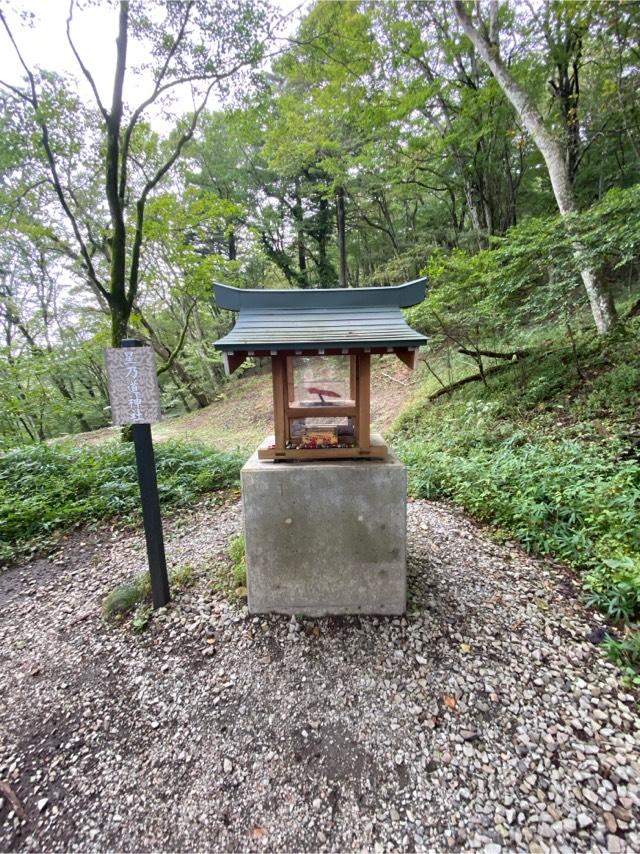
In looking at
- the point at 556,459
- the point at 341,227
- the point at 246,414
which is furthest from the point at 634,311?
the point at 246,414

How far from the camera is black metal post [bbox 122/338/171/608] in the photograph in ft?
7.95

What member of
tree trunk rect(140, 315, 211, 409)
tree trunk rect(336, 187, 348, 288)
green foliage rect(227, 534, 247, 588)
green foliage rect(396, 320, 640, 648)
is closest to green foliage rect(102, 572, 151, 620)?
green foliage rect(227, 534, 247, 588)

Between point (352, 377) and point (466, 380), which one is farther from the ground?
point (352, 377)

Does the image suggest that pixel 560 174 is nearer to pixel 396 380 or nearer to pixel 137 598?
pixel 396 380

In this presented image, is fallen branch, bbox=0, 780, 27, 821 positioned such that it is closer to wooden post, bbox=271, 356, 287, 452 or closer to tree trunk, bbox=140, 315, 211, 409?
wooden post, bbox=271, 356, 287, 452

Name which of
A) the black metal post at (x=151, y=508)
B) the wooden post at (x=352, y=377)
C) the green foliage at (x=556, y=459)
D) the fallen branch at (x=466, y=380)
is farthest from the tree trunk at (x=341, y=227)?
the black metal post at (x=151, y=508)

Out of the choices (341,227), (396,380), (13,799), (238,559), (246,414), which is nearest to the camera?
(13,799)

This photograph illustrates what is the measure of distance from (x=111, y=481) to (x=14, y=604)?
206 centimetres

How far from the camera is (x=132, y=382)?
231cm

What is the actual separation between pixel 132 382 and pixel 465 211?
13637 mm

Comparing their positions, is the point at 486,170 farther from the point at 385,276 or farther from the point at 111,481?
the point at 111,481

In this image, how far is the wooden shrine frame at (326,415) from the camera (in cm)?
234

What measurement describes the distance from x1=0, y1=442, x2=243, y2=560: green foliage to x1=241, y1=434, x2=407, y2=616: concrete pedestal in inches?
101

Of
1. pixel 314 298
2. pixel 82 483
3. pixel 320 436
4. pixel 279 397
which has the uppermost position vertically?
pixel 314 298
